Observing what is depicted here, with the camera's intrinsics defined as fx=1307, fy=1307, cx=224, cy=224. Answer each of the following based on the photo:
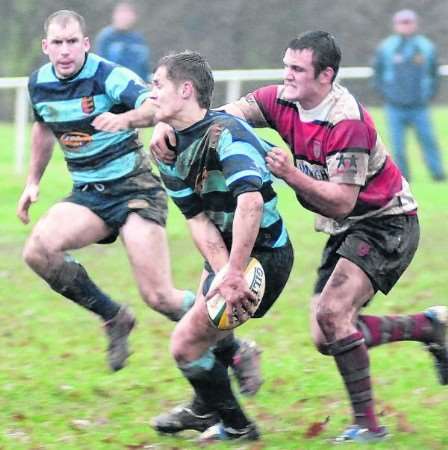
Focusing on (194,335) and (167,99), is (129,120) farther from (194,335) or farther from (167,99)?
(194,335)

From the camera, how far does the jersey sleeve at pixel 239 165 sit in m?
5.37

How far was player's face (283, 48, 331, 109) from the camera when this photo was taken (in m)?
5.82

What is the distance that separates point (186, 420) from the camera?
6090 millimetres

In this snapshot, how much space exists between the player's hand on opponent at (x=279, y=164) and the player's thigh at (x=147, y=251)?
186 centimetres

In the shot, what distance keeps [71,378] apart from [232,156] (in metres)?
2.46

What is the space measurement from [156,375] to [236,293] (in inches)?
86.5

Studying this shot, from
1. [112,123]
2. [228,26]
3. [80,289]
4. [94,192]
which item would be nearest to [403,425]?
[80,289]

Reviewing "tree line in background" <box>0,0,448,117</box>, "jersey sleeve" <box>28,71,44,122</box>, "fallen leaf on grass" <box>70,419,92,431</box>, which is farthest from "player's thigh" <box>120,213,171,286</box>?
"tree line in background" <box>0,0,448,117</box>

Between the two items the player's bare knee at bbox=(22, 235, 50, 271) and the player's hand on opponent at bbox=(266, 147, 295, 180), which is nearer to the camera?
the player's hand on opponent at bbox=(266, 147, 295, 180)

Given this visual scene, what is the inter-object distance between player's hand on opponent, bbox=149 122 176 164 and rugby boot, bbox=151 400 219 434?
121 cm

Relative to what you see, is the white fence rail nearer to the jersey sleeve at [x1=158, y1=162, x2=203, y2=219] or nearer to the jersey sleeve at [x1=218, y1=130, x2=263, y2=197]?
the jersey sleeve at [x1=158, y1=162, x2=203, y2=219]

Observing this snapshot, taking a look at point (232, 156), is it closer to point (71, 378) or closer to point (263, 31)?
point (71, 378)

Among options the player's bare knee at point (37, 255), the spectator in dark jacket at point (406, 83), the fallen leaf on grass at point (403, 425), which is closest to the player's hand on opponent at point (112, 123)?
the player's bare knee at point (37, 255)

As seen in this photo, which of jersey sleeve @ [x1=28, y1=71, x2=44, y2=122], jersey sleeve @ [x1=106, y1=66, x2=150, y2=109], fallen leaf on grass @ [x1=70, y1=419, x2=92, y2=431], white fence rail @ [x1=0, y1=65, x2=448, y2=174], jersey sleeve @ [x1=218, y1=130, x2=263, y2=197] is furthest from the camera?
white fence rail @ [x1=0, y1=65, x2=448, y2=174]
